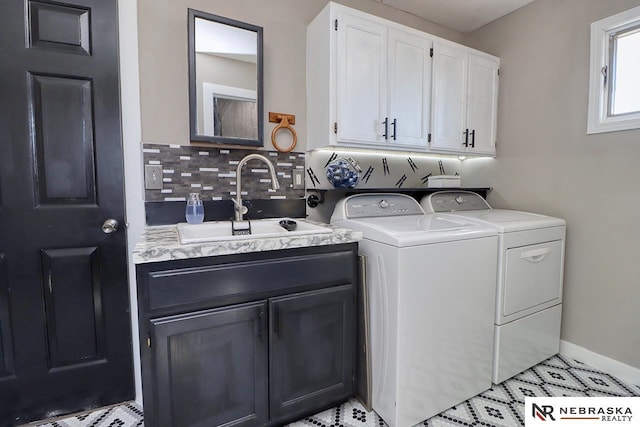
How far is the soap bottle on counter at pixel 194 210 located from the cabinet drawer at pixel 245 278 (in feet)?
1.84

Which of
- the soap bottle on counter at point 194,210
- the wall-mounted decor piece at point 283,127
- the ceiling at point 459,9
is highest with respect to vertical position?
the ceiling at point 459,9

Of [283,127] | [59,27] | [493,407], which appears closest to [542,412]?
[493,407]

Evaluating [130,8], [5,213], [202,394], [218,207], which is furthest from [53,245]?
[130,8]

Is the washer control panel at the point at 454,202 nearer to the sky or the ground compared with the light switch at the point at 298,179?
nearer to the ground

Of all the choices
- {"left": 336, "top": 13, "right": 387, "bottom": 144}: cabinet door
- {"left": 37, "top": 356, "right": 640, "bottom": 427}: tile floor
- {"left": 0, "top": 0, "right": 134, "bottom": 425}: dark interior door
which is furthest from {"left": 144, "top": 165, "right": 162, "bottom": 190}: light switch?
{"left": 37, "top": 356, "right": 640, "bottom": 427}: tile floor

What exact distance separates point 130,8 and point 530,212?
2.84m

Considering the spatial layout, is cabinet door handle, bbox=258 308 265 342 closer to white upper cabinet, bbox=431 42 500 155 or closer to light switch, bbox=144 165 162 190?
light switch, bbox=144 165 162 190

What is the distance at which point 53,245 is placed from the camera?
1.47 m

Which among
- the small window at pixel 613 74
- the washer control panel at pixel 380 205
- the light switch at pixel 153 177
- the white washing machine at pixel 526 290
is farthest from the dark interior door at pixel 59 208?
the small window at pixel 613 74

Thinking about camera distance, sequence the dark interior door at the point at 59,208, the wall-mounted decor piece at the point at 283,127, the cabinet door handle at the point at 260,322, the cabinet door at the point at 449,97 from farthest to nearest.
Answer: the cabinet door at the point at 449,97 → the wall-mounted decor piece at the point at 283,127 → the dark interior door at the point at 59,208 → the cabinet door handle at the point at 260,322

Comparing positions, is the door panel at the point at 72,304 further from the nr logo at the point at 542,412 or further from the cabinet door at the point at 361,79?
the nr logo at the point at 542,412

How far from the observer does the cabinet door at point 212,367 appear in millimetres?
1138

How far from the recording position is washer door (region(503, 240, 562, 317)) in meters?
1.74

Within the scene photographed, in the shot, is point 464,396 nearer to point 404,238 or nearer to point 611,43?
point 404,238
